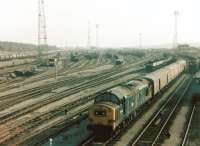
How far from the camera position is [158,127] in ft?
96.1

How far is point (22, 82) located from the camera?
196 ft

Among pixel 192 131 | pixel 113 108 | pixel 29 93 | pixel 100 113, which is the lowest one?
pixel 192 131

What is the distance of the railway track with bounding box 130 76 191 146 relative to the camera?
81.6 ft

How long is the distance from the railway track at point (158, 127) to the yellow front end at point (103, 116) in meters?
1.98

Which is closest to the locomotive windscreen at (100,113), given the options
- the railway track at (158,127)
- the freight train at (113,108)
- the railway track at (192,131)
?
the freight train at (113,108)

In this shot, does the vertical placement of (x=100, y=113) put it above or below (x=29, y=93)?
above

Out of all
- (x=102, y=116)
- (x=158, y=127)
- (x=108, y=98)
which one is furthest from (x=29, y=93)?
Answer: (x=102, y=116)

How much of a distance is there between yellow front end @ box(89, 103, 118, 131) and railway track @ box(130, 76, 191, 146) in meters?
1.98

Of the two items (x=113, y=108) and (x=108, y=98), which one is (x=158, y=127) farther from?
(x=113, y=108)

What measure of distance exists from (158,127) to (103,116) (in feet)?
23.1

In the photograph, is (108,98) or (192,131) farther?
(192,131)

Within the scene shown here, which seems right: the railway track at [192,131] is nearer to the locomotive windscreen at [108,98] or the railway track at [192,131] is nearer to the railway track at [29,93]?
Result: the locomotive windscreen at [108,98]

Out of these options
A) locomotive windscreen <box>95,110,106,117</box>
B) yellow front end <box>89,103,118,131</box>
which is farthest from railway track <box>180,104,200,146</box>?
locomotive windscreen <box>95,110,106,117</box>

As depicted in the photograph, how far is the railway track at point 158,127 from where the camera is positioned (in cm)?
2488
